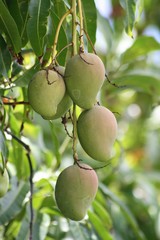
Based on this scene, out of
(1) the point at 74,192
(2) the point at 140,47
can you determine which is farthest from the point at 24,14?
(2) the point at 140,47

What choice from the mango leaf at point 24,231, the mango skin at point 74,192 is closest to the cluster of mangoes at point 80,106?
the mango skin at point 74,192

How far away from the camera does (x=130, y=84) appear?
1.83 metres

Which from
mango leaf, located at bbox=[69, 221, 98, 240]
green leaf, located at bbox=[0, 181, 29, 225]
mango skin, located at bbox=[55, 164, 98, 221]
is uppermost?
mango skin, located at bbox=[55, 164, 98, 221]

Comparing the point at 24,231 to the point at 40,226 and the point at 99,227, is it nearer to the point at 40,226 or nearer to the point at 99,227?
the point at 40,226

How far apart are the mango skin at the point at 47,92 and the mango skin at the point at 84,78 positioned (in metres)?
0.02

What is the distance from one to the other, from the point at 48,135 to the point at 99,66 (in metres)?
1.08

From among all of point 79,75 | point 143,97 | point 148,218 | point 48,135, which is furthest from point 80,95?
point 143,97

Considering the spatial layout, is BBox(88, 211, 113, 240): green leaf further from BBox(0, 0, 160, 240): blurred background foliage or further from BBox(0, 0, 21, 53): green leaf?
BBox(0, 0, 21, 53): green leaf

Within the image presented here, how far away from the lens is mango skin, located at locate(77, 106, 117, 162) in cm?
100

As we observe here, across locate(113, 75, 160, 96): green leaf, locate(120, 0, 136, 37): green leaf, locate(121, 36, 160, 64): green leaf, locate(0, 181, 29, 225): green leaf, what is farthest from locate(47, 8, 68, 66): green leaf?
locate(113, 75, 160, 96): green leaf

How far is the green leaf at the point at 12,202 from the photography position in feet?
4.55

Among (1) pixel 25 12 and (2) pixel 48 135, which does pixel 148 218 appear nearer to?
(2) pixel 48 135

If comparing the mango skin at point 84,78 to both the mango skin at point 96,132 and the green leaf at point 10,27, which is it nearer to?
the mango skin at point 96,132

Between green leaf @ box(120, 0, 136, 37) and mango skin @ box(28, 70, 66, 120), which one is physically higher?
mango skin @ box(28, 70, 66, 120)
